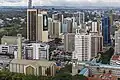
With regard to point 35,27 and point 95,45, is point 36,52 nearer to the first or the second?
point 95,45

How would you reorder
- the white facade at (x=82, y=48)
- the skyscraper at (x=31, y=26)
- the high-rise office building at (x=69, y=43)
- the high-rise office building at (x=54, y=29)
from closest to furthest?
1. the white facade at (x=82, y=48)
2. the high-rise office building at (x=69, y=43)
3. the skyscraper at (x=31, y=26)
4. the high-rise office building at (x=54, y=29)

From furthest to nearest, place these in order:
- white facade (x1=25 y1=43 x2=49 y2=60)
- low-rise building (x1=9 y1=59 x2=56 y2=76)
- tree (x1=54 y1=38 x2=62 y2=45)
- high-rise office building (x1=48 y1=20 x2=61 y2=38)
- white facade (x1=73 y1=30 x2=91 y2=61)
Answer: high-rise office building (x1=48 y1=20 x2=61 y2=38) → tree (x1=54 y1=38 x2=62 y2=45) → white facade (x1=25 y1=43 x2=49 y2=60) → white facade (x1=73 y1=30 x2=91 y2=61) → low-rise building (x1=9 y1=59 x2=56 y2=76)

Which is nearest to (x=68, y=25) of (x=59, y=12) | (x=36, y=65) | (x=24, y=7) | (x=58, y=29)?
(x=58, y=29)

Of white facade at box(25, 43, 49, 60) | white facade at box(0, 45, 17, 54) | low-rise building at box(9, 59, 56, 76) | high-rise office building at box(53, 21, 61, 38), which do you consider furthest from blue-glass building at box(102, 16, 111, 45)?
low-rise building at box(9, 59, 56, 76)

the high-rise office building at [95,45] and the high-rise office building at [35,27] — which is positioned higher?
the high-rise office building at [35,27]

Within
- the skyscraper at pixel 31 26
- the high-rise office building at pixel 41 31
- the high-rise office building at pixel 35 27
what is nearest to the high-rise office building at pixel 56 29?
the high-rise office building at pixel 41 31

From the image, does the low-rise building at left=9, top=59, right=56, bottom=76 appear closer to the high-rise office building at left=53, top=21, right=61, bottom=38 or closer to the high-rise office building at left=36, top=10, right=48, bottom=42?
the high-rise office building at left=36, top=10, right=48, bottom=42

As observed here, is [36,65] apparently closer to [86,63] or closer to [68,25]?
[86,63]

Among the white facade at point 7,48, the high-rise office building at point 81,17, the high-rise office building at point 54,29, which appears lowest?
the white facade at point 7,48

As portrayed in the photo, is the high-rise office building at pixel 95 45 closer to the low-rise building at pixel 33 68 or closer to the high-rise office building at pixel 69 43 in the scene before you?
the high-rise office building at pixel 69 43

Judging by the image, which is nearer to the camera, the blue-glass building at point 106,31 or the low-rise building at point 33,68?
the low-rise building at point 33,68
